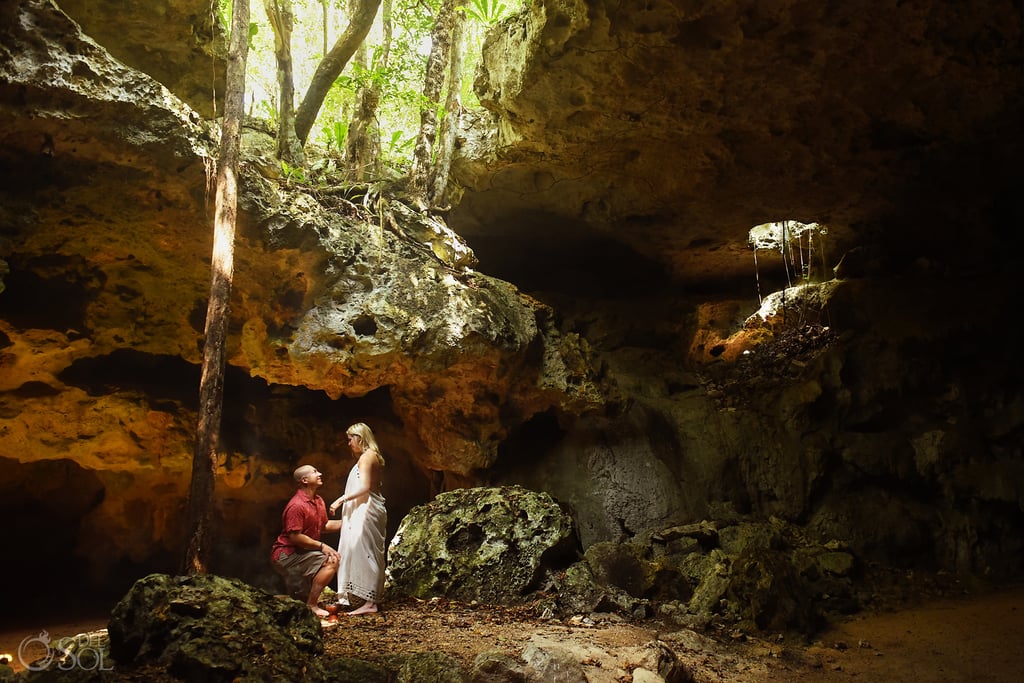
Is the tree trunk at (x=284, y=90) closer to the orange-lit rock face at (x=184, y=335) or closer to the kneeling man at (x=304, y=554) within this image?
the orange-lit rock face at (x=184, y=335)

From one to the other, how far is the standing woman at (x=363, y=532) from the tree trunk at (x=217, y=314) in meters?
1.23

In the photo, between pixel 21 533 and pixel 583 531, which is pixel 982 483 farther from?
pixel 21 533

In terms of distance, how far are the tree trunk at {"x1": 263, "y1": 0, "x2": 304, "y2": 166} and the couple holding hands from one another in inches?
174

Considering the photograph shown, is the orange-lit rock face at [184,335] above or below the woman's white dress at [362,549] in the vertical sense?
above

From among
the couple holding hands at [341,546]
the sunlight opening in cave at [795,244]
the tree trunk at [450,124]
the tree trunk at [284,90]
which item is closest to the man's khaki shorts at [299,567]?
the couple holding hands at [341,546]

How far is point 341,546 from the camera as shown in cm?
585

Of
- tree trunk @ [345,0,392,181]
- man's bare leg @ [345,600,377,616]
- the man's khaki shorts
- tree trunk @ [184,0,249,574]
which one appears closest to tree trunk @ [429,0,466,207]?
tree trunk @ [345,0,392,181]

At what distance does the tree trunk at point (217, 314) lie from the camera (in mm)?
4777

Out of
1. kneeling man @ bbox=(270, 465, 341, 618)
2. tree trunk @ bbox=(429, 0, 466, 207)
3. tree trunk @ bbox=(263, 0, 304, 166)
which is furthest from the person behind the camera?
tree trunk @ bbox=(429, 0, 466, 207)

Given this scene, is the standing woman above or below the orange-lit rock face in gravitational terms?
below

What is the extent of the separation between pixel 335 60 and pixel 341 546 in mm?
6436

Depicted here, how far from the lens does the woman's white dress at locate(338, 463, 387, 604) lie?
566 cm

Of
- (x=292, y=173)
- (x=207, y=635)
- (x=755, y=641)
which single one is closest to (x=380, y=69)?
(x=292, y=173)

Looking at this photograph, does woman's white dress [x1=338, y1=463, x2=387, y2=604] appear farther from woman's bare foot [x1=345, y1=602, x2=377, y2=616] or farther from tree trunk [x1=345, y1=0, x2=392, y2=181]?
tree trunk [x1=345, y1=0, x2=392, y2=181]
